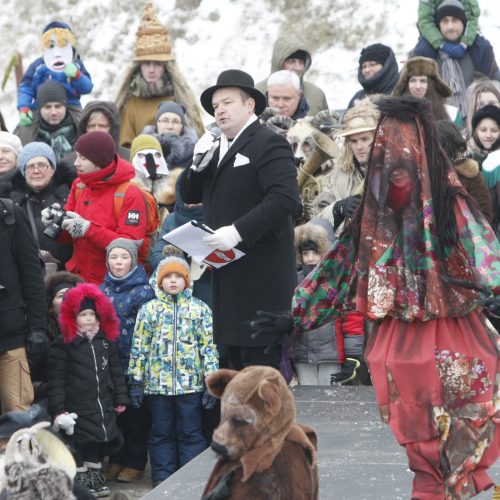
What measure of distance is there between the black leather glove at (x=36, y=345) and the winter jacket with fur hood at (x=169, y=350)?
54 cm

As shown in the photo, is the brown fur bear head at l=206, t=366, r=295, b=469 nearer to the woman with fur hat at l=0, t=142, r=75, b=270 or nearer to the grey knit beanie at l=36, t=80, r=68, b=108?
the woman with fur hat at l=0, t=142, r=75, b=270

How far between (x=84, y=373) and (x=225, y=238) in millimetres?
1760

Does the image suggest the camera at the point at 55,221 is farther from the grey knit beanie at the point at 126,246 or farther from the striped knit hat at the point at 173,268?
the striped knit hat at the point at 173,268

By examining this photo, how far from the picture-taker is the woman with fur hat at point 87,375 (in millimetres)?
7914

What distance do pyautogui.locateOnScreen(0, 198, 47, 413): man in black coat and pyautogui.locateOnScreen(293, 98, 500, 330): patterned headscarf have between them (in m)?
2.94

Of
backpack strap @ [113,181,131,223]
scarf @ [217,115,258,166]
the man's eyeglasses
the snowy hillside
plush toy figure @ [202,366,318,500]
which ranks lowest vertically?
plush toy figure @ [202,366,318,500]

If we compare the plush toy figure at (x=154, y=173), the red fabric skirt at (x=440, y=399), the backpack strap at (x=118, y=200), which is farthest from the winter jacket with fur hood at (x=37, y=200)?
the red fabric skirt at (x=440, y=399)

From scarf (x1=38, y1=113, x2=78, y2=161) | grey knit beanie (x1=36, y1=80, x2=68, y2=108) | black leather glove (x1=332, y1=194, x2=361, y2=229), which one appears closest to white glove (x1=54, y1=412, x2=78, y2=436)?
black leather glove (x1=332, y1=194, x2=361, y2=229)

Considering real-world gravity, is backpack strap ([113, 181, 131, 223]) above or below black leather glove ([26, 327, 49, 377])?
above

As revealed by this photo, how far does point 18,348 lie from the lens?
25.8ft

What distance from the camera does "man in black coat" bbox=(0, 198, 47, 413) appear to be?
25.7 ft

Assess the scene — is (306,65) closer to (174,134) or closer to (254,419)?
(174,134)

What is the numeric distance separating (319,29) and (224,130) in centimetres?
1081

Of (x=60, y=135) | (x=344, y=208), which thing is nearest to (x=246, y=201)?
(x=344, y=208)
